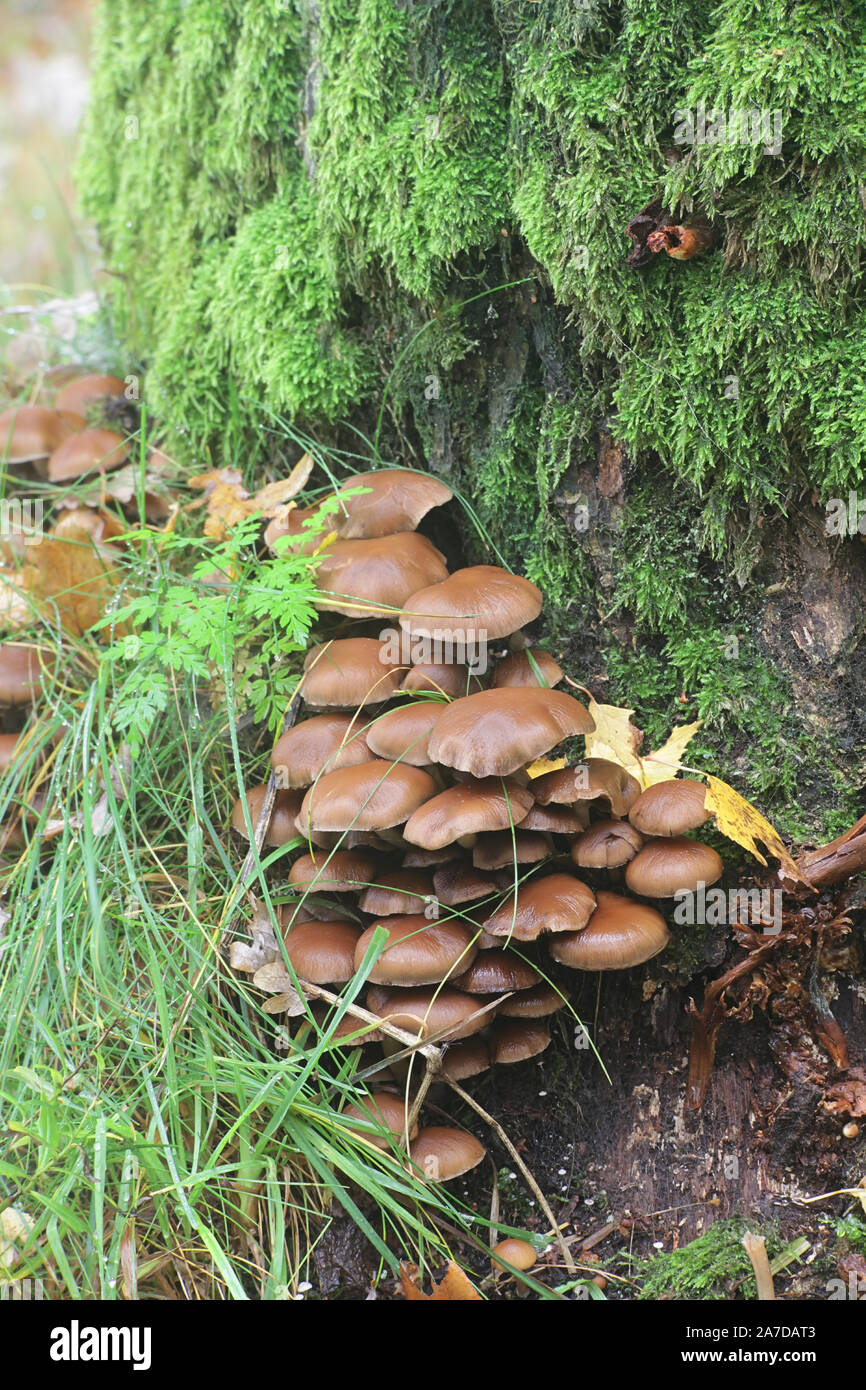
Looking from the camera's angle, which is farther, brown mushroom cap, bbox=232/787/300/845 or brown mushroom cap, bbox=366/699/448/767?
brown mushroom cap, bbox=232/787/300/845

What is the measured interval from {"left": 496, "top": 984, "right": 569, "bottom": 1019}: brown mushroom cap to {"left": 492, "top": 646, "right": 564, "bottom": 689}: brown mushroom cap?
87cm

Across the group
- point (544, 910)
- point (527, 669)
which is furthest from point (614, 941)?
point (527, 669)

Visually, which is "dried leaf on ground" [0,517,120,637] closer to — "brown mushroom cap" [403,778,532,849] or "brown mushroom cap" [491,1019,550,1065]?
"brown mushroom cap" [403,778,532,849]

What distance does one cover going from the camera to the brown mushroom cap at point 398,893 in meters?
2.84

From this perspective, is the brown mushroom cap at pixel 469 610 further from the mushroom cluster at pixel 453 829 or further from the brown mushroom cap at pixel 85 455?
the brown mushroom cap at pixel 85 455

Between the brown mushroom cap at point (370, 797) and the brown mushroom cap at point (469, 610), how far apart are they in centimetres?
40

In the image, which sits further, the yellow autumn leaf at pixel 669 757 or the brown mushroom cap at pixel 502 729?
the yellow autumn leaf at pixel 669 757

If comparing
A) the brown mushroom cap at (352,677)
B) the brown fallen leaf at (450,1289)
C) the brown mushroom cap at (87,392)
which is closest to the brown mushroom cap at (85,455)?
the brown mushroom cap at (87,392)

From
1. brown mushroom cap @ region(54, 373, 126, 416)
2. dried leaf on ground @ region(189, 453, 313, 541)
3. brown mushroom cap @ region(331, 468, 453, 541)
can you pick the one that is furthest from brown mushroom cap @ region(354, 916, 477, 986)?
brown mushroom cap @ region(54, 373, 126, 416)

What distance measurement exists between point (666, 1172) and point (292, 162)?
141 inches

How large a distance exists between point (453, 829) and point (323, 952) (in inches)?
21.8

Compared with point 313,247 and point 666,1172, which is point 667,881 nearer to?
point 666,1172

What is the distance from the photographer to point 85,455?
4.33m

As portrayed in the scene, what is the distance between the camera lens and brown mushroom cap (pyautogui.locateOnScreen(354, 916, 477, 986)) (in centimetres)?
270
